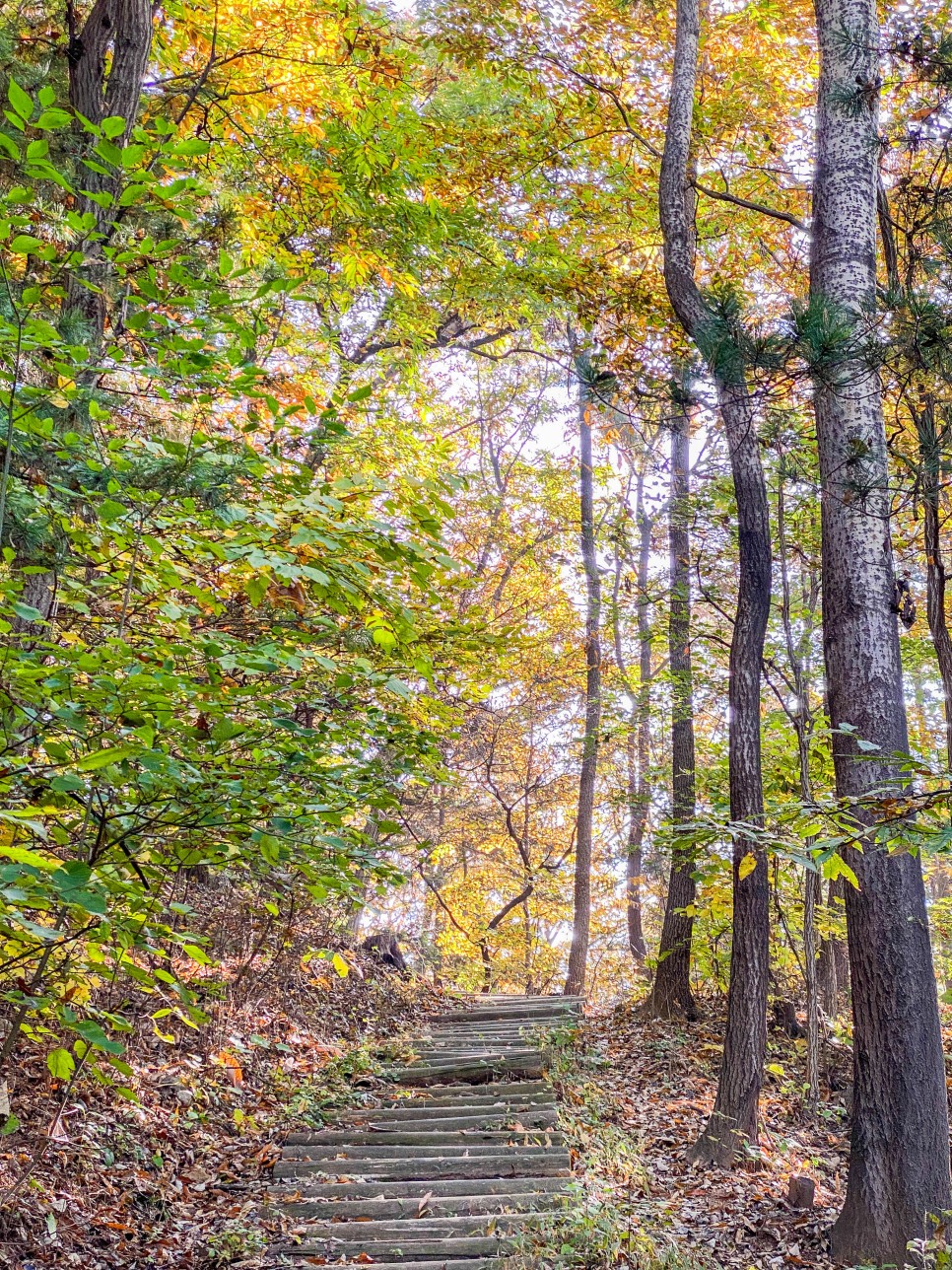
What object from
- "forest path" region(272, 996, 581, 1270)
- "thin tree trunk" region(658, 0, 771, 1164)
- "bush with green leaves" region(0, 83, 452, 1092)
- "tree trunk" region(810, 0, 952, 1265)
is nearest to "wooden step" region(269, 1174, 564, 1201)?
"forest path" region(272, 996, 581, 1270)

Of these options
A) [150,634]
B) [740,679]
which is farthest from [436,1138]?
[150,634]

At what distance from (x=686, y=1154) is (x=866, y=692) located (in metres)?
4.01

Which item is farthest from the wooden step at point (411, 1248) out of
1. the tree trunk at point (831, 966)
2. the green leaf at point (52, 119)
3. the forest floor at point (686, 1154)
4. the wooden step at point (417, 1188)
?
the tree trunk at point (831, 966)

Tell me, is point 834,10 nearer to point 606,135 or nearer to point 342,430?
point 606,135

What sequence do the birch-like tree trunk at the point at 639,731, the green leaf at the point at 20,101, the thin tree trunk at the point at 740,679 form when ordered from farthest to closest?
the birch-like tree trunk at the point at 639,731, the thin tree trunk at the point at 740,679, the green leaf at the point at 20,101

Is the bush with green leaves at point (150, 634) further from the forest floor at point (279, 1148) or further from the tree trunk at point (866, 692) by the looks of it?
the tree trunk at point (866, 692)

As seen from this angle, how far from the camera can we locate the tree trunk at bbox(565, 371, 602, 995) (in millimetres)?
13531

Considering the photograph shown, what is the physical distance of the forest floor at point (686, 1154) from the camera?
448 cm

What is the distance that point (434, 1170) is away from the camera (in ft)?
16.6

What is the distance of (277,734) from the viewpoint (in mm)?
2908

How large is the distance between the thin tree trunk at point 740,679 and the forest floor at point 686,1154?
394 millimetres

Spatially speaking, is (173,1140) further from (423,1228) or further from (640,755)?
(640,755)

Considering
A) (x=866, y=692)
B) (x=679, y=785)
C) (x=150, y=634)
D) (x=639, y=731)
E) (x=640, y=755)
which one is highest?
(x=639, y=731)

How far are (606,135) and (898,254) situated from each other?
3304 mm
